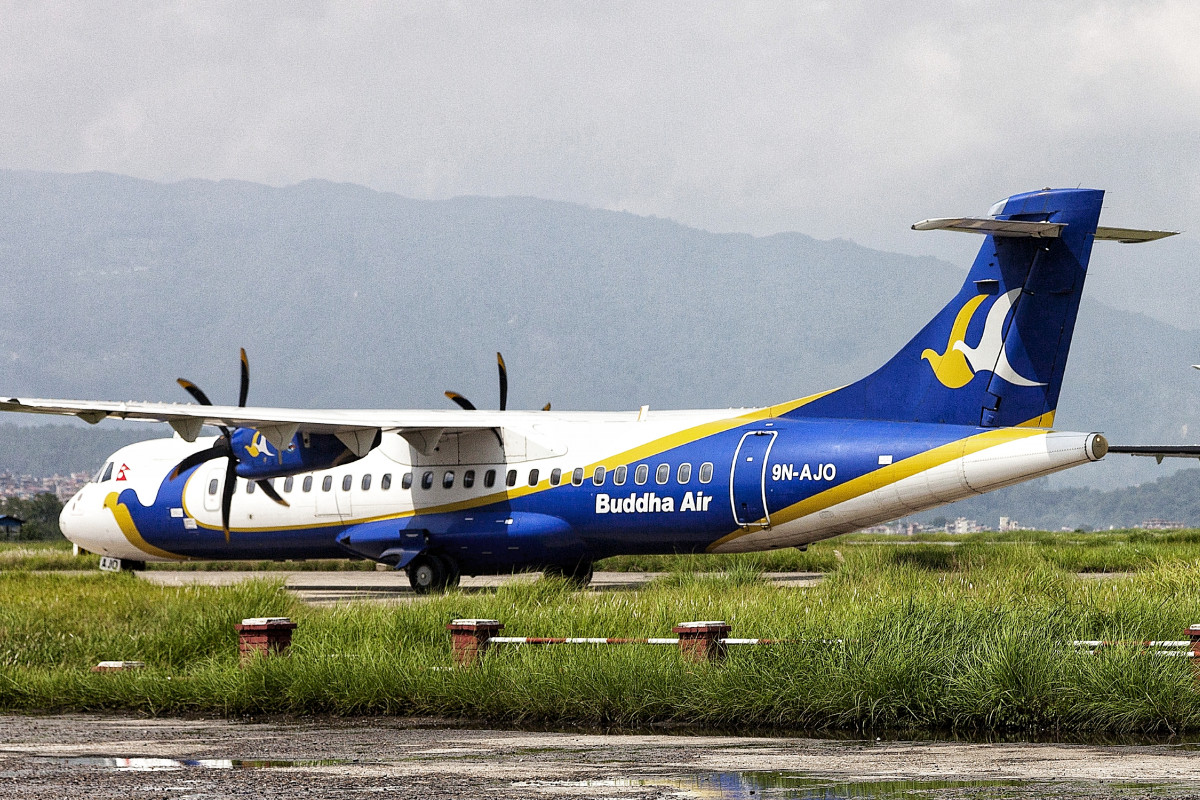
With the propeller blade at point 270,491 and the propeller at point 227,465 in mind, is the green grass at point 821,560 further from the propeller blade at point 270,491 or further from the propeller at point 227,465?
the propeller at point 227,465

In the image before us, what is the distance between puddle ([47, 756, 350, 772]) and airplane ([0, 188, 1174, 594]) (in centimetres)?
1246

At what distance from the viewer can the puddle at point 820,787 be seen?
27.7 feet

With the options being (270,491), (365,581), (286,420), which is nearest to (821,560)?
(365,581)

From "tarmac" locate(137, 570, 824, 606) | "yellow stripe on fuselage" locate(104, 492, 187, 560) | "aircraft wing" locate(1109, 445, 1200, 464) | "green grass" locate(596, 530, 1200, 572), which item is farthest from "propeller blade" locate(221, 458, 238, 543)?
"aircraft wing" locate(1109, 445, 1200, 464)

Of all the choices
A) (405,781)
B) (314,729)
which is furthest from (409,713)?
(405,781)

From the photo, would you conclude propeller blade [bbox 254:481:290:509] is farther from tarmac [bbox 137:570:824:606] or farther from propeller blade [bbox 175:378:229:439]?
tarmac [bbox 137:570:824:606]

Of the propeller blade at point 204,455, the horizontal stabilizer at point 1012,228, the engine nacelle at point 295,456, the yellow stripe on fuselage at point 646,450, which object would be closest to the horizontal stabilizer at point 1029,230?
the horizontal stabilizer at point 1012,228

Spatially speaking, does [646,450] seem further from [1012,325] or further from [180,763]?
[180,763]

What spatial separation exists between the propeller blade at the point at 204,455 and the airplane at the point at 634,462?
5cm

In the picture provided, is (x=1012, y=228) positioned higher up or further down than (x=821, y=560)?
higher up

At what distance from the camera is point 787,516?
2350cm

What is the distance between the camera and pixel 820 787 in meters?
8.85

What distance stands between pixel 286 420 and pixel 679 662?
45.0ft

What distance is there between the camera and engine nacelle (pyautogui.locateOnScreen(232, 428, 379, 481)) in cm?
2620
